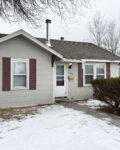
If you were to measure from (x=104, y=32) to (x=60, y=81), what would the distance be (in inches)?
858

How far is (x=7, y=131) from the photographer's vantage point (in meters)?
4.61

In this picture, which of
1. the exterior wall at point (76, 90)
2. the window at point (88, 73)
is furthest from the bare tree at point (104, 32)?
the exterior wall at point (76, 90)

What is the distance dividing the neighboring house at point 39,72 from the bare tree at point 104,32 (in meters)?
18.5

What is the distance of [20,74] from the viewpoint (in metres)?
7.91

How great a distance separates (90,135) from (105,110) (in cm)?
338

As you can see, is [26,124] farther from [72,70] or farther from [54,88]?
[72,70]

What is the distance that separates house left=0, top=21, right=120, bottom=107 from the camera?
25.0 feet

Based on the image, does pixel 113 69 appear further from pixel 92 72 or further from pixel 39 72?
pixel 39 72

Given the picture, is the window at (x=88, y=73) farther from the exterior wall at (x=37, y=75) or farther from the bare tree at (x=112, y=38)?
the bare tree at (x=112, y=38)

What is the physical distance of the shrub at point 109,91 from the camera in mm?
6367

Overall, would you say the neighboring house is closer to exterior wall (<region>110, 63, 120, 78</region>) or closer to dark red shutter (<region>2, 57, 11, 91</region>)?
dark red shutter (<region>2, 57, 11, 91</region>)

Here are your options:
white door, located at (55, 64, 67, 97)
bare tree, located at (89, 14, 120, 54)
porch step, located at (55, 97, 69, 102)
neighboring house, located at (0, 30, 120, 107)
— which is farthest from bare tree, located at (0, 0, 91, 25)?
bare tree, located at (89, 14, 120, 54)

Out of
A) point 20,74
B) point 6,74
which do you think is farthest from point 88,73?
point 6,74

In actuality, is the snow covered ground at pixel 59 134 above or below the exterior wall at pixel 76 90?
below
